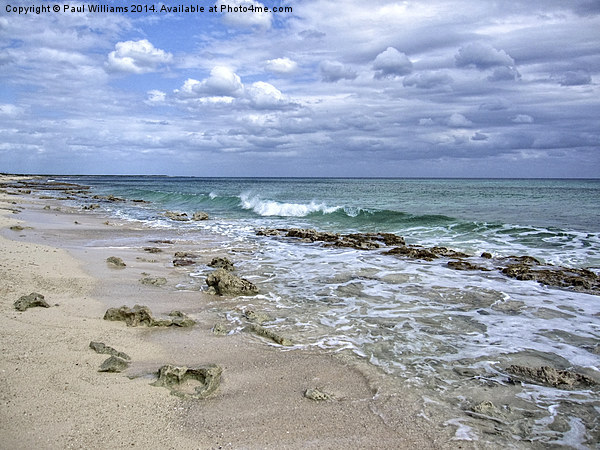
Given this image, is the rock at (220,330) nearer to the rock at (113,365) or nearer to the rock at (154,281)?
the rock at (113,365)

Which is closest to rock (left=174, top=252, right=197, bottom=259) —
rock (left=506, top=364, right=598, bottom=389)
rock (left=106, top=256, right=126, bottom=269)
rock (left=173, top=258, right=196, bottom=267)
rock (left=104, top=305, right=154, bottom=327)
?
rock (left=173, top=258, right=196, bottom=267)

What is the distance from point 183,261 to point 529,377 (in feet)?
27.6

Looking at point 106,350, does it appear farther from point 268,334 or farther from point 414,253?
point 414,253

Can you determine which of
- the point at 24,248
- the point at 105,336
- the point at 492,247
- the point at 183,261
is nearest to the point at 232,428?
the point at 105,336

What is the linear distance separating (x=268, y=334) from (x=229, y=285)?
7.52 feet

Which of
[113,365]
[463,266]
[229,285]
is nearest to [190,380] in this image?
[113,365]

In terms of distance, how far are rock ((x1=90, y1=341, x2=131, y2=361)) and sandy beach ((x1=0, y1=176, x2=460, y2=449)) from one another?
89 millimetres

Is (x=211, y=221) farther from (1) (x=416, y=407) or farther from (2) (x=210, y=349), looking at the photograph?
(1) (x=416, y=407)

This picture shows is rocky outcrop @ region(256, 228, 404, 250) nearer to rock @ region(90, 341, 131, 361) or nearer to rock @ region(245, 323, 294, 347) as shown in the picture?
rock @ region(245, 323, 294, 347)

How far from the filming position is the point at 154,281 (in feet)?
28.2

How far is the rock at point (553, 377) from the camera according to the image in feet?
15.1

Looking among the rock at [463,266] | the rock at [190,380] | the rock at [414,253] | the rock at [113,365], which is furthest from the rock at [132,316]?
the rock at [414,253]

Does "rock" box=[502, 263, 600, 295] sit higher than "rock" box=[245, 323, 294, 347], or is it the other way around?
"rock" box=[245, 323, 294, 347]

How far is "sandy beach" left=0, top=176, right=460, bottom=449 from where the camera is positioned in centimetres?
348
